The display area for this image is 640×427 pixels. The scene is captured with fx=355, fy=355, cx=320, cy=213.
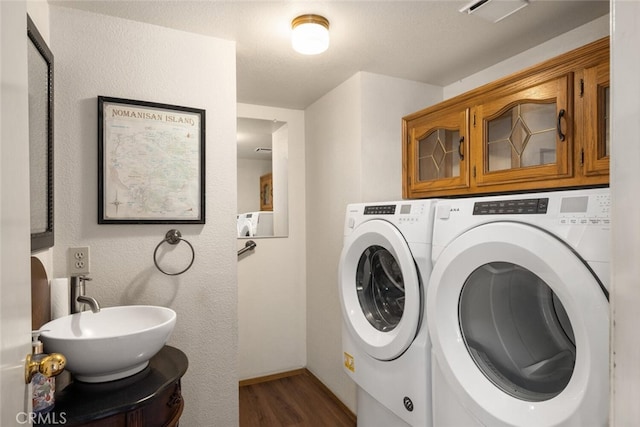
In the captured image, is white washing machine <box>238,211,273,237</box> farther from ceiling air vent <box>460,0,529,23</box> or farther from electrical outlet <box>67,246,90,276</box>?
ceiling air vent <box>460,0,529,23</box>

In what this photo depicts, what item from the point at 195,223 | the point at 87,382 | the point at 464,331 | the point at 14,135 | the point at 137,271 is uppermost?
the point at 14,135

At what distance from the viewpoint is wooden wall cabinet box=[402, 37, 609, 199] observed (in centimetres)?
139

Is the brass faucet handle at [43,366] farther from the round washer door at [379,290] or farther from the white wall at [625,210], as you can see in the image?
the round washer door at [379,290]

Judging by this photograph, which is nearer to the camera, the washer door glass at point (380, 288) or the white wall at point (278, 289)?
the washer door glass at point (380, 288)

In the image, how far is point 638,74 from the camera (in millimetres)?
391

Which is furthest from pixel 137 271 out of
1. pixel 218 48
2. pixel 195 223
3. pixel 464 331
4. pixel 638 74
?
pixel 638 74

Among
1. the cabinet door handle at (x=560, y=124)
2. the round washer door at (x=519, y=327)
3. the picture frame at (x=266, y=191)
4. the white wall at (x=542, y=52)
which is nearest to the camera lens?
the round washer door at (x=519, y=327)

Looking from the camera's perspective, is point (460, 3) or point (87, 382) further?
point (460, 3)

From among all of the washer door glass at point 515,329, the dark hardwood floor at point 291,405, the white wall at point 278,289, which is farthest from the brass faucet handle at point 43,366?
the white wall at point 278,289

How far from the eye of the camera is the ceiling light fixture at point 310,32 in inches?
65.1

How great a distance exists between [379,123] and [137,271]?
5.53 ft

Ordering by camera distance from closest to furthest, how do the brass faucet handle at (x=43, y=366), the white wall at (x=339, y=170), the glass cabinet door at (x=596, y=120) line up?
1. the brass faucet handle at (x=43, y=366)
2. the glass cabinet door at (x=596, y=120)
3. the white wall at (x=339, y=170)

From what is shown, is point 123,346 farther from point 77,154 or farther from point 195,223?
point 77,154

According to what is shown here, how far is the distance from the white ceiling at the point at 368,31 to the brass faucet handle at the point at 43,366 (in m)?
1.51
